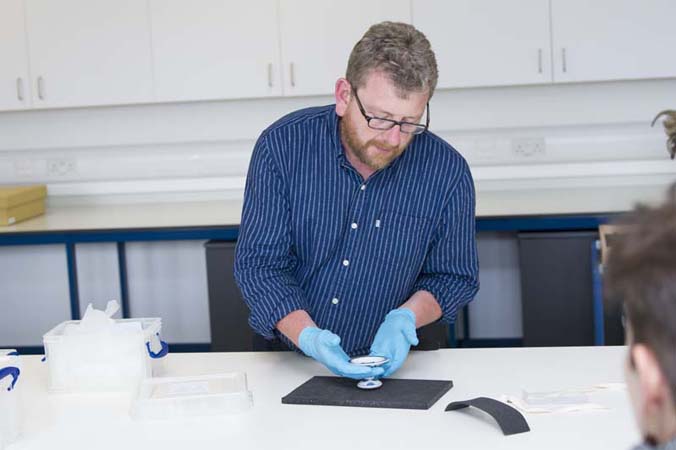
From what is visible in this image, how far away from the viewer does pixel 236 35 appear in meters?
4.12

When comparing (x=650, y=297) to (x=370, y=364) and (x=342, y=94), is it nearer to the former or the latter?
(x=370, y=364)

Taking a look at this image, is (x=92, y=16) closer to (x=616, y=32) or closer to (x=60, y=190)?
(x=60, y=190)

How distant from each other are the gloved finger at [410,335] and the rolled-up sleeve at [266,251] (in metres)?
0.25

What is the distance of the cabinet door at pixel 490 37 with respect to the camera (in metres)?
3.98

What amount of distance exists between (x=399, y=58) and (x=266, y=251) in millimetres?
510

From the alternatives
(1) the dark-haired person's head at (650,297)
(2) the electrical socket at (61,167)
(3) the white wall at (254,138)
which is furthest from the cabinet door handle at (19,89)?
(1) the dark-haired person's head at (650,297)

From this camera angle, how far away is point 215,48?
4137 mm

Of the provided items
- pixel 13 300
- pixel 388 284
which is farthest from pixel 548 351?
pixel 13 300

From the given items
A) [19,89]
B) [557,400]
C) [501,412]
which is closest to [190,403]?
[501,412]

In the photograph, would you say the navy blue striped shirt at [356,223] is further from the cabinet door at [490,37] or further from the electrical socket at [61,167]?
the electrical socket at [61,167]

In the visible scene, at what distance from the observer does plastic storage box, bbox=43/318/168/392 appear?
6.58ft

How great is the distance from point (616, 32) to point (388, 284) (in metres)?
2.10

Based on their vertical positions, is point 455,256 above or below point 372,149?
below

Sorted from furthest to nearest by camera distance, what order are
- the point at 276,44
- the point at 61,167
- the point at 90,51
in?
1. the point at 61,167
2. the point at 90,51
3. the point at 276,44
